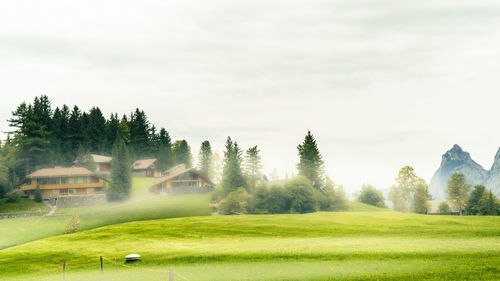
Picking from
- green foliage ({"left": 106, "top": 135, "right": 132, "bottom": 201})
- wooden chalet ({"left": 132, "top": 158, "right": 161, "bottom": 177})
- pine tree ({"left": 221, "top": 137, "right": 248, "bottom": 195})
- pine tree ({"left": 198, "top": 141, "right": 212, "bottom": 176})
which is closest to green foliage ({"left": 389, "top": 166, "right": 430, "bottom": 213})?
pine tree ({"left": 221, "top": 137, "right": 248, "bottom": 195})

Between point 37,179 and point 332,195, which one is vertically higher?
point 37,179

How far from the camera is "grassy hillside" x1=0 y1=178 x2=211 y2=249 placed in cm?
7181

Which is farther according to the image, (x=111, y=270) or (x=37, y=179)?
(x=37, y=179)

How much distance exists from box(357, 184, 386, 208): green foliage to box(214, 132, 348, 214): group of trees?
2981 centimetres

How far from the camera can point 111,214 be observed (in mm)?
89062

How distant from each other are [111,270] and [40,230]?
47925mm

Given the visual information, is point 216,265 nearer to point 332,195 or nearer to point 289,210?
point 289,210

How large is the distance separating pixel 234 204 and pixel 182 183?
34.7 metres

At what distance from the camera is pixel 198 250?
42.2 metres

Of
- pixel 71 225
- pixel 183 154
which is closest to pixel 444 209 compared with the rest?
pixel 183 154

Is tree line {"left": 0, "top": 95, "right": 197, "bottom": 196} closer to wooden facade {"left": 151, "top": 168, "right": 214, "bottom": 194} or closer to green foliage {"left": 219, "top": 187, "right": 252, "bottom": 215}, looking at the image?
wooden facade {"left": 151, "top": 168, "right": 214, "bottom": 194}

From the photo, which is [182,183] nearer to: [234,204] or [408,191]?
[234,204]

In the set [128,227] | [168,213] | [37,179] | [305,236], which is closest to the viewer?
[305,236]

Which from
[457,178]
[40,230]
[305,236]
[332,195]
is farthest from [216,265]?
[457,178]
